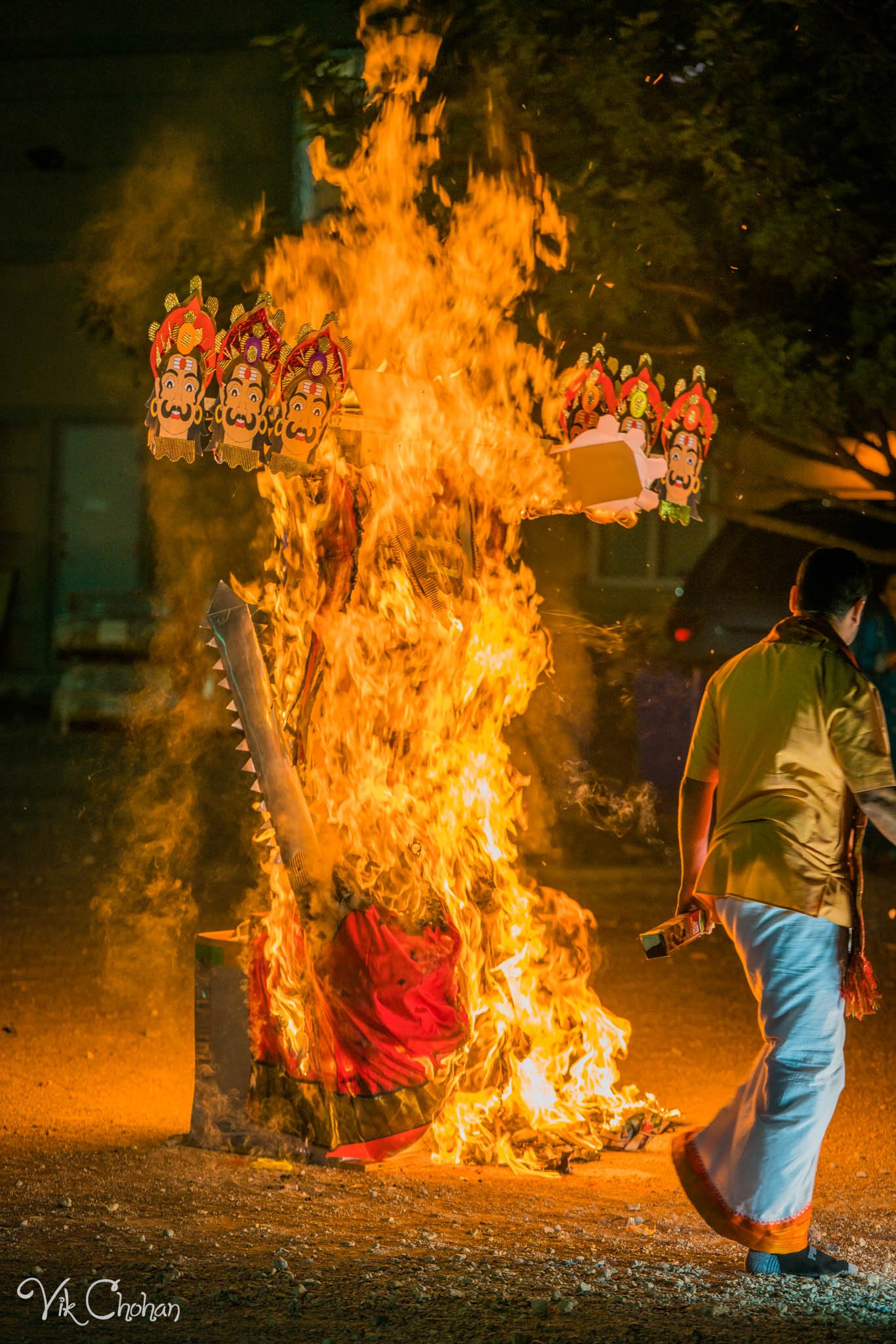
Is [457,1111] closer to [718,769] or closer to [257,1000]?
[257,1000]

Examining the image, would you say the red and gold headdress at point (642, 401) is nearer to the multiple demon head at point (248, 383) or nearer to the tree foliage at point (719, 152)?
the multiple demon head at point (248, 383)

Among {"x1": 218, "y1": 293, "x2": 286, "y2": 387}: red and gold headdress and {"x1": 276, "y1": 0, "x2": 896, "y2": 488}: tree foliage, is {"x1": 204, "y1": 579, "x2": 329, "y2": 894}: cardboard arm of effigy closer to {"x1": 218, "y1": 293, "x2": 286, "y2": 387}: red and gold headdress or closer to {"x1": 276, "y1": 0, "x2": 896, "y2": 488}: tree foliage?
{"x1": 218, "y1": 293, "x2": 286, "y2": 387}: red and gold headdress

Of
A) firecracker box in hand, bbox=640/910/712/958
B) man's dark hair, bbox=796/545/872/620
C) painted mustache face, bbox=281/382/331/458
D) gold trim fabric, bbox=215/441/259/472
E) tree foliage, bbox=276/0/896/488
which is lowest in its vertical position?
firecracker box in hand, bbox=640/910/712/958

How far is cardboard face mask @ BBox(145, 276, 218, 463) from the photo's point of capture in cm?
477

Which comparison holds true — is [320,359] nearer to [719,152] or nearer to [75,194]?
Result: [719,152]

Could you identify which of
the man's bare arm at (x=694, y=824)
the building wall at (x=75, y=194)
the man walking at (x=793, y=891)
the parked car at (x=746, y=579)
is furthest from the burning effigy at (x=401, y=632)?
the building wall at (x=75, y=194)

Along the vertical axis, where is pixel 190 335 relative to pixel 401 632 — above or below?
above

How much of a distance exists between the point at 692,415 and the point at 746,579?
838cm

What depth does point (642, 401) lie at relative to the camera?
19.1ft

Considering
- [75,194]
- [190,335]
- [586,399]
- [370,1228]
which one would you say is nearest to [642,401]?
[586,399]

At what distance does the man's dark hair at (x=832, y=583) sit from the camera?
4.18m

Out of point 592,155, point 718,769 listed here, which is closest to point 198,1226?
point 718,769

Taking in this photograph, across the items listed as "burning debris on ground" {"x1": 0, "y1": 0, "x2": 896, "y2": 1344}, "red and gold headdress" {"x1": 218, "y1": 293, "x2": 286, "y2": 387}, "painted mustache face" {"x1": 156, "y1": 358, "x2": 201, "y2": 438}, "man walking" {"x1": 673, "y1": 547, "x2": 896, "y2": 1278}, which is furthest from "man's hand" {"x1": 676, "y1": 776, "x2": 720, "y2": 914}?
"painted mustache face" {"x1": 156, "y1": 358, "x2": 201, "y2": 438}
